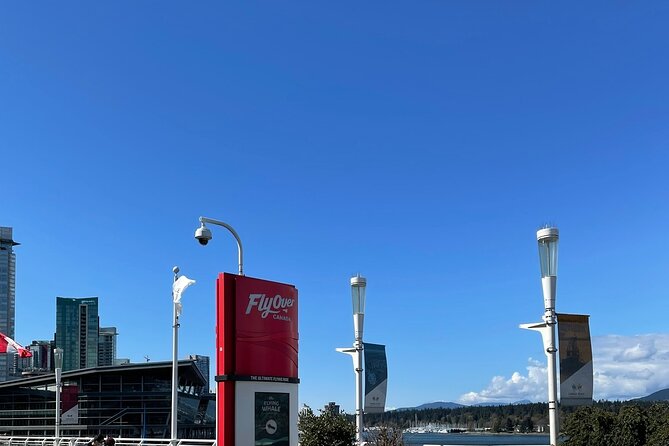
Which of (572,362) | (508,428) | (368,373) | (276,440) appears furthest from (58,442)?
(508,428)

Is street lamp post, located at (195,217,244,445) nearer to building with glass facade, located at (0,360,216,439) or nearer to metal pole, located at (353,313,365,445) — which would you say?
metal pole, located at (353,313,365,445)

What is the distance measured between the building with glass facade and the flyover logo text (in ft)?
295

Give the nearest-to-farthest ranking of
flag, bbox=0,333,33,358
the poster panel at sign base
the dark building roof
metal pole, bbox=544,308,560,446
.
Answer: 1. metal pole, bbox=544,308,560,446
2. the poster panel at sign base
3. flag, bbox=0,333,33,358
4. the dark building roof

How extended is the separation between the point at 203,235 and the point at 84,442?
14534mm

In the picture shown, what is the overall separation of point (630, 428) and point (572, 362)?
8.06 feet

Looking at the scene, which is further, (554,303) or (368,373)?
(368,373)

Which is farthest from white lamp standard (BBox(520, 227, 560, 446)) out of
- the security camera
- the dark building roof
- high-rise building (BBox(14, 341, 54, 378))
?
high-rise building (BBox(14, 341, 54, 378))

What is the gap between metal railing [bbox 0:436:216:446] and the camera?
2134 cm

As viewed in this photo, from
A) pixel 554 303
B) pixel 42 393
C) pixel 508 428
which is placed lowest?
pixel 508 428

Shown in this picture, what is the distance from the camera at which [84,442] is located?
2848cm

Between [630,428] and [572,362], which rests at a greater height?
→ [572,362]

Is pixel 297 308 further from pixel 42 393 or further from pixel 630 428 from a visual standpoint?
pixel 42 393

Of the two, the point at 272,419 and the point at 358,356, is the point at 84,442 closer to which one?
the point at 358,356

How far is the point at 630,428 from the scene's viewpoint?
1623cm
